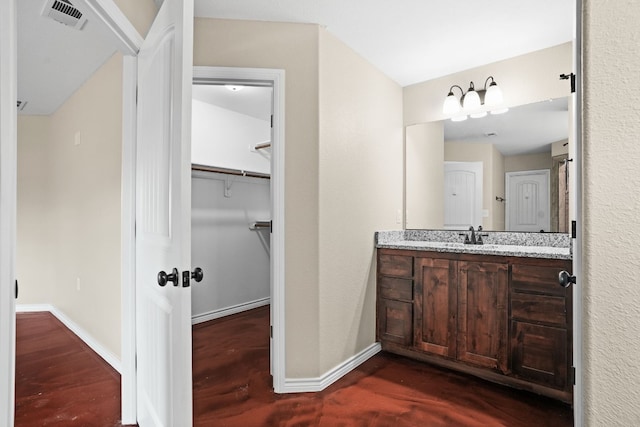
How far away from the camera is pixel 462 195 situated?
116 inches

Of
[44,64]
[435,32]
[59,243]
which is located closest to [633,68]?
[435,32]

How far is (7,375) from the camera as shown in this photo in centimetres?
91

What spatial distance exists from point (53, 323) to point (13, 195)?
3658 millimetres

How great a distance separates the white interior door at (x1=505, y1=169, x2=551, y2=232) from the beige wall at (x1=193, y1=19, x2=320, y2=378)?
62.7 inches

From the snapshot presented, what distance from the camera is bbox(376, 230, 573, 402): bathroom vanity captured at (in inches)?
80.5

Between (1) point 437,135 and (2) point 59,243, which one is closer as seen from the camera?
(1) point 437,135

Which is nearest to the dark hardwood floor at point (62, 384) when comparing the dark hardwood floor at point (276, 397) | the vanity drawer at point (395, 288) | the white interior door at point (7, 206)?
the dark hardwood floor at point (276, 397)

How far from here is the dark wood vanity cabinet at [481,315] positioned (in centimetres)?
204

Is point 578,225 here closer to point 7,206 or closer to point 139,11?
point 7,206

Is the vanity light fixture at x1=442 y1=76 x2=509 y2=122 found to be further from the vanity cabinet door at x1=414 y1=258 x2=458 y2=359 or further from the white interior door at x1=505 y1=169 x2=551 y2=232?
the vanity cabinet door at x1=414 y1=258 x2=458 y2=359

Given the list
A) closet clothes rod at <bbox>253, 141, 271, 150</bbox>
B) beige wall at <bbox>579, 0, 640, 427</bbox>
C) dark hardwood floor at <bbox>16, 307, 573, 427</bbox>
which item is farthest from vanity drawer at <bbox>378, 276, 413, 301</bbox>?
closet clothes rod at <bbox>253, 141, 271, 150</bbox>

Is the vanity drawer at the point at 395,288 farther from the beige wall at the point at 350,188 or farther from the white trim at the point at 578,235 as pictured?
the white trim at the point at 578,235

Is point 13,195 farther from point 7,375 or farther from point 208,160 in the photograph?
point 208,160

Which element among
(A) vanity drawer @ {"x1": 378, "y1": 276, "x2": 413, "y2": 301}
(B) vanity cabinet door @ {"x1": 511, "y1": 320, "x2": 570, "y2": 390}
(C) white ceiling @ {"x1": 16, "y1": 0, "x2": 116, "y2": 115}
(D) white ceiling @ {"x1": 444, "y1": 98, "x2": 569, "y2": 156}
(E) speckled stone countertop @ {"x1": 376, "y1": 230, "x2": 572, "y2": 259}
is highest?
(C) white ceiling @ {"x1": 16, "y1": 0, "x2": 116, "y2": 115}
